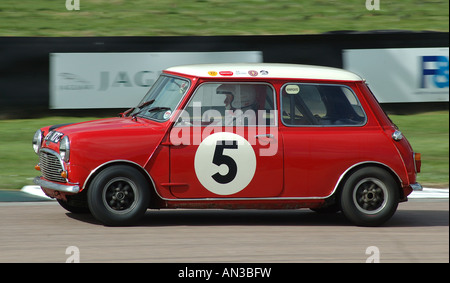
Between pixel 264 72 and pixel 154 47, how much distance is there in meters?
6.04

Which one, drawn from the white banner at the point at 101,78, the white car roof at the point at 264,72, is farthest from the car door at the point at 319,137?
the white banner at the point at 101,78

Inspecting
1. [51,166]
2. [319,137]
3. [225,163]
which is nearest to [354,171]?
[319,137]

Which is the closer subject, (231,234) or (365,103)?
(231,234)

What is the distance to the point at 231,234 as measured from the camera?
6895mm

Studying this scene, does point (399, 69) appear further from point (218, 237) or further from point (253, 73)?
point (218, 237)

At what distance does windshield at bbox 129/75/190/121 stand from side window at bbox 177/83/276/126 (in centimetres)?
16

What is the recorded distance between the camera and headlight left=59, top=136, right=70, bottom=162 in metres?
6.80

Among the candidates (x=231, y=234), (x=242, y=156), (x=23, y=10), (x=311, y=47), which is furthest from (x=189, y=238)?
(x=23, y=10)

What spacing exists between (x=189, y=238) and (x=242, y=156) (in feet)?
3.05

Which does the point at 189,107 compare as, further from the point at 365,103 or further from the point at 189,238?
the point at 365,103

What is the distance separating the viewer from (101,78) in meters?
12.8

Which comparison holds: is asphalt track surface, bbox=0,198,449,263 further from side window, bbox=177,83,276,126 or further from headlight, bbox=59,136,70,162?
side window, bbox=177,83,276,126

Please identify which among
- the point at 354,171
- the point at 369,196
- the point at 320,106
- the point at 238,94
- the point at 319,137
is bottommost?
the point at 369,196

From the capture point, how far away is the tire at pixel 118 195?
679 cm
